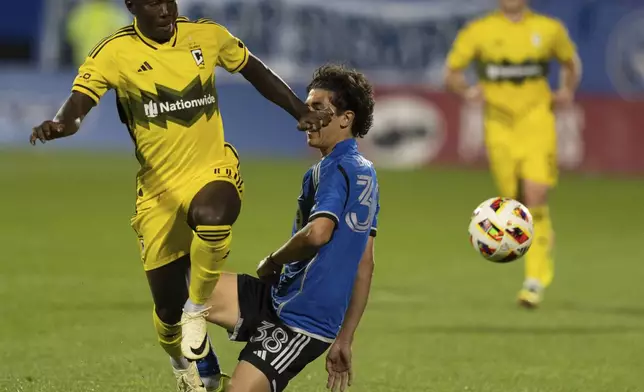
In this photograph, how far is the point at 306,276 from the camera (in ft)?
19.6

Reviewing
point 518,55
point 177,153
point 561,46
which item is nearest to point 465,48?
point 518,55

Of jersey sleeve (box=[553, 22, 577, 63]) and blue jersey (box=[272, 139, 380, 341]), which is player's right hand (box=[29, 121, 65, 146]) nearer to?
blue jersey (box=[272, 139, 380, 341])

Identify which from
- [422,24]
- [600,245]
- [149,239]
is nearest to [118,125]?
[422,24]

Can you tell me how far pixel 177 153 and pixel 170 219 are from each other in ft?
1.05

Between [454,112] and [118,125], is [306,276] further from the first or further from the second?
[118,125]

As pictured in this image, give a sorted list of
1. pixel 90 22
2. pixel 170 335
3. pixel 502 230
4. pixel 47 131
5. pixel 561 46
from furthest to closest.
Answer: pixel 90 22, pixel 561 46, pixel 502 230, pixel 170 335, pixel 47 131

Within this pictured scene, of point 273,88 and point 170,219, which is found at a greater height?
point 273,88

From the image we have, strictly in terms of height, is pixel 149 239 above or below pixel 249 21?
above

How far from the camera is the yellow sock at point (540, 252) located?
10.7 m

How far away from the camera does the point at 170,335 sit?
659 cm

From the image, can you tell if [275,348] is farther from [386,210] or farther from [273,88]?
[386,210]

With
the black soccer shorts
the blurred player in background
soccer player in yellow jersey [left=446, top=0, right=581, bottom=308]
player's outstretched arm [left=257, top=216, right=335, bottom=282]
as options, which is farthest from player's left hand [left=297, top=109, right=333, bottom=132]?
the blurred player in background

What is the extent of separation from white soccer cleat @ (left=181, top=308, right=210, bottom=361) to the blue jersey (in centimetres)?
41

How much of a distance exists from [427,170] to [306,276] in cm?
1766
